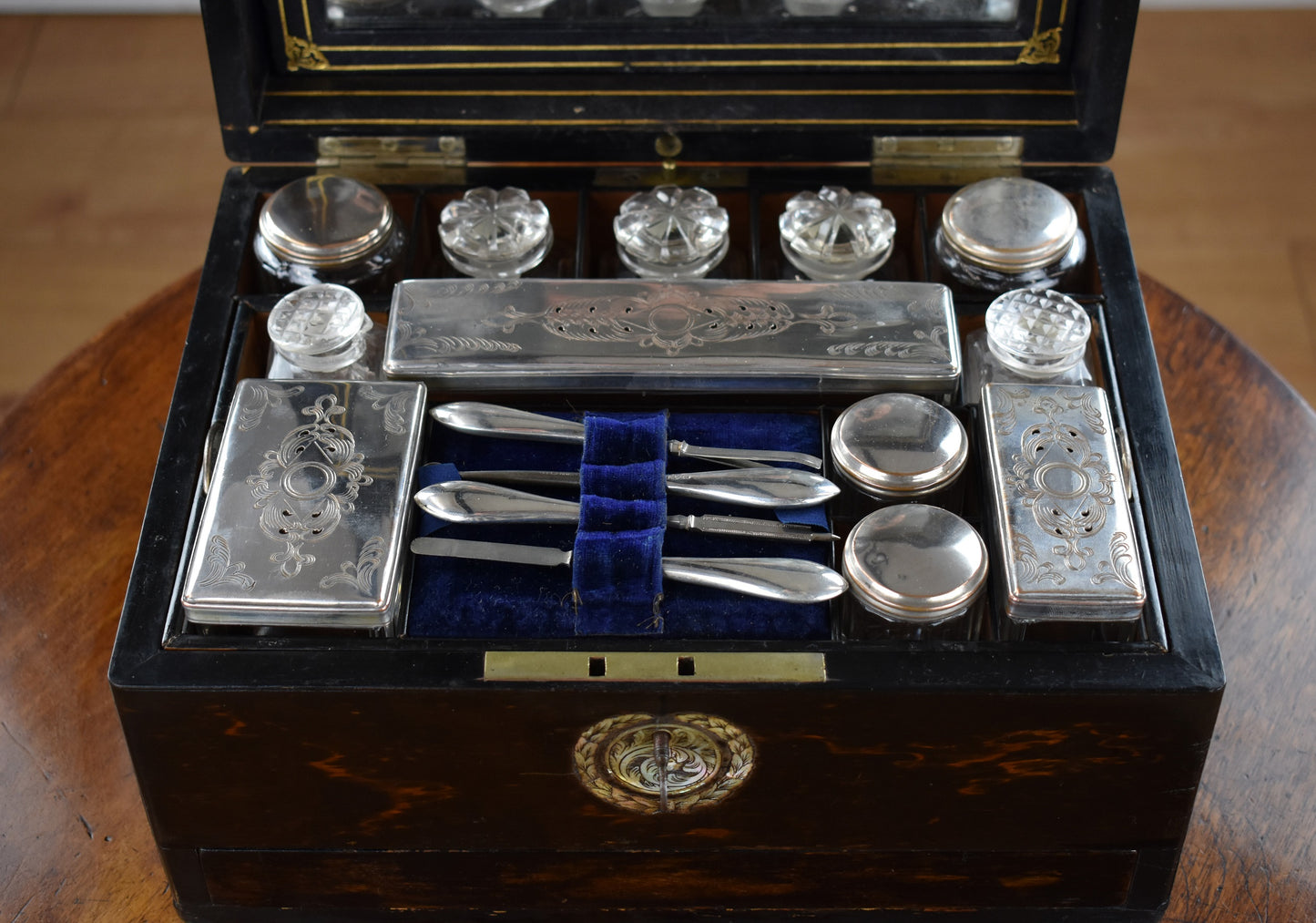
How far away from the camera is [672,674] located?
729 mm

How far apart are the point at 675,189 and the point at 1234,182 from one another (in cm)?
117

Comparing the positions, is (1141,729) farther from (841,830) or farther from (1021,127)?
(1021,127)

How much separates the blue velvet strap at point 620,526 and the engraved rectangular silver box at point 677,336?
52 mm

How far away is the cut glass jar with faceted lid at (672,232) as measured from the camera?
945 millimetres

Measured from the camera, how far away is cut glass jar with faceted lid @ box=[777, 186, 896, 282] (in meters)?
0.94

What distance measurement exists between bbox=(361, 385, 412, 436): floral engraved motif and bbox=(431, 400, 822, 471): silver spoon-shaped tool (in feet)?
0.07

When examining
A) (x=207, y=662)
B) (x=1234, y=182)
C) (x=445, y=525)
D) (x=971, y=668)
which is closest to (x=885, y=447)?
(x=971, y=668)

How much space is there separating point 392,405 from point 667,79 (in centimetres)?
31

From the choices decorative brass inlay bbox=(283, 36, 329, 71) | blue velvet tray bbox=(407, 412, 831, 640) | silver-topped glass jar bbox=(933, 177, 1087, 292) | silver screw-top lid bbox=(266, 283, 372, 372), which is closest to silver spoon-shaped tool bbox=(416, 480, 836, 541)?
blue velvet tray bbox=(407, 412, 831, 640)

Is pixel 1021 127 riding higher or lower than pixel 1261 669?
higher

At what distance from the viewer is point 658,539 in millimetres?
766

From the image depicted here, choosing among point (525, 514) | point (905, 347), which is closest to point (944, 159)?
point (905, 347)

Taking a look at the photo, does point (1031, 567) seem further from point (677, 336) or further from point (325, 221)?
point (325, 221)

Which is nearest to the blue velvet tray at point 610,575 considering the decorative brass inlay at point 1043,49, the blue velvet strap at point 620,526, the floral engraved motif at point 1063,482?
the blue velvet strap at point 620,526
